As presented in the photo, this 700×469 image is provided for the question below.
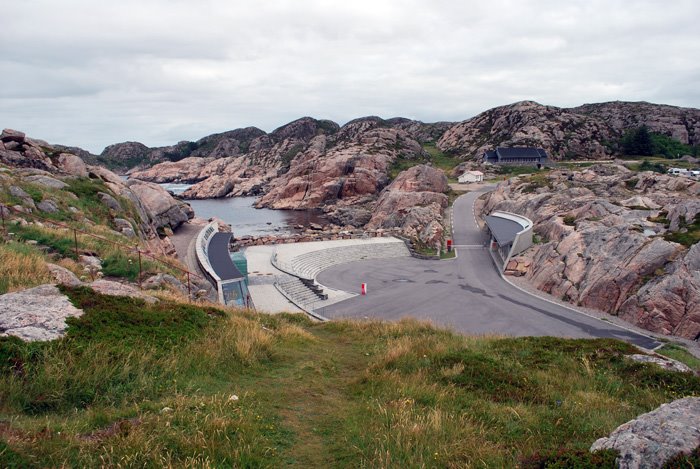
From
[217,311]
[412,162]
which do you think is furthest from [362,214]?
[217,311]

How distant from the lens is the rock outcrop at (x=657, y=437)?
169 inches

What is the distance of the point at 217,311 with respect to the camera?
39.7 ft

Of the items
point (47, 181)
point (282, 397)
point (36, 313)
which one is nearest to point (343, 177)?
point (47, 181)

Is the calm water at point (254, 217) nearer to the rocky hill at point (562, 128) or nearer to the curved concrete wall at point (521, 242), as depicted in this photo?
the curved concrete wall at point (521, 242)

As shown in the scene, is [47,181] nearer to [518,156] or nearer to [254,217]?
[254,217]

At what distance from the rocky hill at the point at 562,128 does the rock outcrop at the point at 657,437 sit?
107 metres

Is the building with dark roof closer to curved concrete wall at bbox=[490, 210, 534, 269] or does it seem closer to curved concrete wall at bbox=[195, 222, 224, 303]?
curved concrete wall at bbox=[490, 210, 534, 269]

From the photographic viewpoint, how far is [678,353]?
17609mm

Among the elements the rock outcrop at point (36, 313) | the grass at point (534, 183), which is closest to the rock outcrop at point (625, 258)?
the grass at point (534, 183)

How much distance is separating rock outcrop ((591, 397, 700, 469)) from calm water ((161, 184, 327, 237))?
62.7 m

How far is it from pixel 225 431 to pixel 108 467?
1480 mm

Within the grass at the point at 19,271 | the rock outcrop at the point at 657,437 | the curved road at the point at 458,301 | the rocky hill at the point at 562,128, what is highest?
the rocky hill at the point at 562,128

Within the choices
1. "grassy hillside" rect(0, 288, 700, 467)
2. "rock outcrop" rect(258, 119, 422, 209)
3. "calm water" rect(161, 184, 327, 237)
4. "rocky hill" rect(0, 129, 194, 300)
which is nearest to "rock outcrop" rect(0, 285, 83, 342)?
"grassy hillside" rect(0, 288, 700, 467)

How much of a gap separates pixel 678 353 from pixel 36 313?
2235 cm
